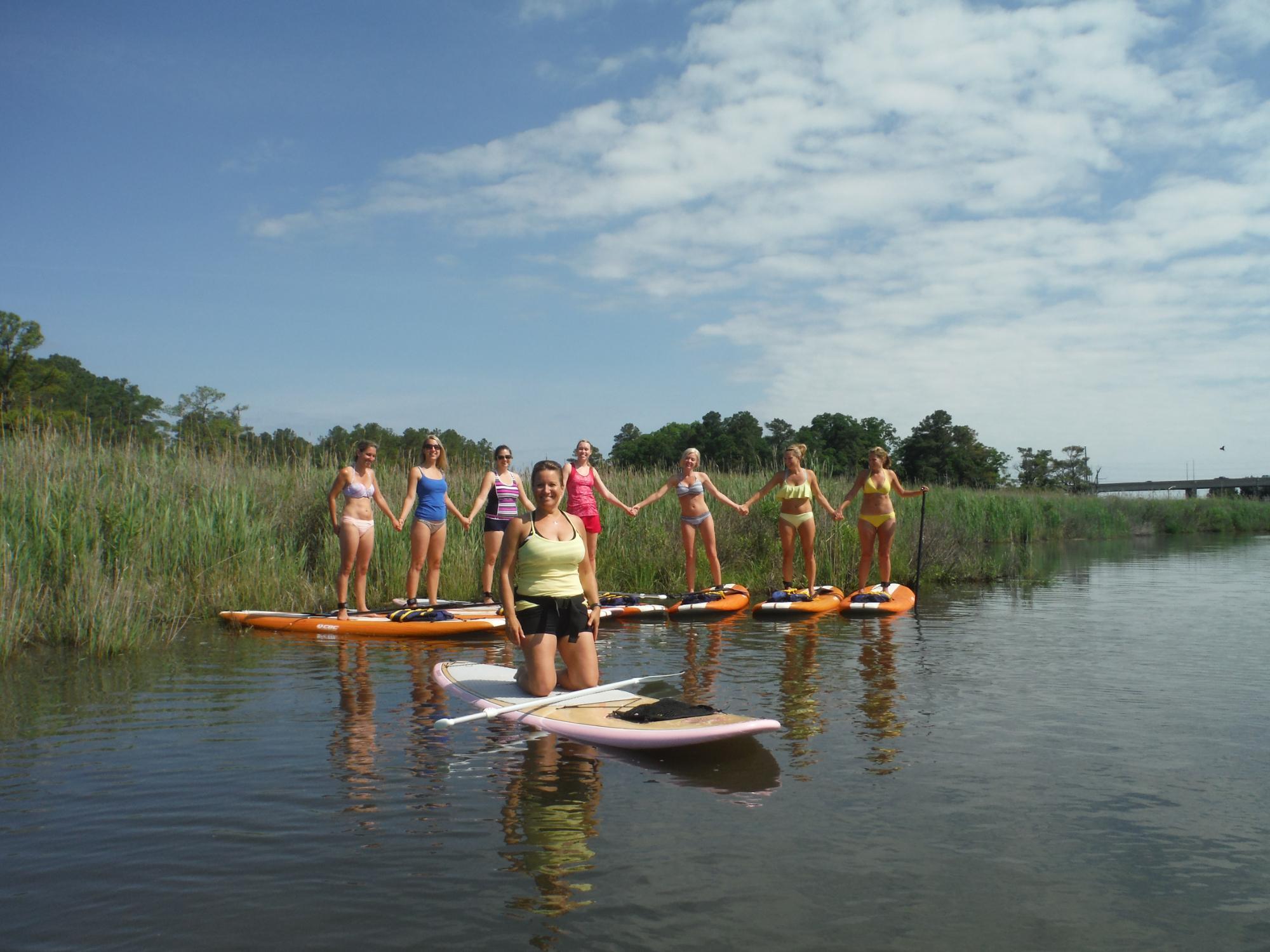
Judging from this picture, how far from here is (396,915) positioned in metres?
3.48

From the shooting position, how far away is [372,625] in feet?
32.6

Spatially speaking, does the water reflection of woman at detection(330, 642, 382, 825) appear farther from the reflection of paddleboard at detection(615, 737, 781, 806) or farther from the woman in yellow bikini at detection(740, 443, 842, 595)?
the woman in yellow bikini at detection(740, 443, 842, 595)

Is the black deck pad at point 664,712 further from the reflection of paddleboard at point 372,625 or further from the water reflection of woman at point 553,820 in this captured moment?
the reflection of paddleboard at point 372,625

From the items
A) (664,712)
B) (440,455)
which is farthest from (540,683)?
(440,455)

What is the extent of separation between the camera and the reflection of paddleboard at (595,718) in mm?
5359

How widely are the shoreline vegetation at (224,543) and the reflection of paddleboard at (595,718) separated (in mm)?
3719

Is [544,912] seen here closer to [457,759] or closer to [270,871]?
[270,871]

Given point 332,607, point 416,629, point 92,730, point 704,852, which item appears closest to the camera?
point 704,852

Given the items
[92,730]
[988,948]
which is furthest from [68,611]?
[988,948]

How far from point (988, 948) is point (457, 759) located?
10.2ft

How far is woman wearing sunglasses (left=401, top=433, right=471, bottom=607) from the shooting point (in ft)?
34.3

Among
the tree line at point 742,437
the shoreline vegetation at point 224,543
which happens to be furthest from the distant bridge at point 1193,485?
the shoreline vegetation at point 224,543

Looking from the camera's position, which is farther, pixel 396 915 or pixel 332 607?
pixel 332 607

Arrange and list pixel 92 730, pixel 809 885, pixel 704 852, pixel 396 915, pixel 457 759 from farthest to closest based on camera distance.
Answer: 1. pixel 92 730
2. pixel 457 759
3. pixel 704 852
4. pixel 809 885
5. pixel 396 915
